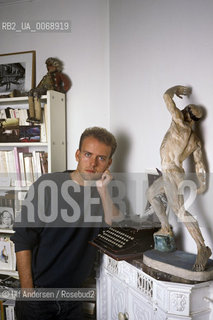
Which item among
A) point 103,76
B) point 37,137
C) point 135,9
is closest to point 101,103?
point 103,76

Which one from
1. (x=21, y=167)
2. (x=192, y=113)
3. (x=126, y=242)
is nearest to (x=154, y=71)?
(x=192, y=113)

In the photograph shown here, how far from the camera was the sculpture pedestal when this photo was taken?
1171 millimetres

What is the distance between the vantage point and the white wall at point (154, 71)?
1427mm

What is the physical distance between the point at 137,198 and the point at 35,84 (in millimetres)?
1379

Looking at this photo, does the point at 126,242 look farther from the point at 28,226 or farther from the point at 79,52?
the point at 79,52

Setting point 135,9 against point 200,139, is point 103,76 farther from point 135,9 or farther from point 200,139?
point 200,139

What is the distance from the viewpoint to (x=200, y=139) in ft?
4.70

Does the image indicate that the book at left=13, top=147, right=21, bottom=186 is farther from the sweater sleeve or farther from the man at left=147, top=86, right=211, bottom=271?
the man at left=147, top=86, right=211, bottom=271

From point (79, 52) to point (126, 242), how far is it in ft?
5.53

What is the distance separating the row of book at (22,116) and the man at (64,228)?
60 cm

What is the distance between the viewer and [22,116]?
2.39m

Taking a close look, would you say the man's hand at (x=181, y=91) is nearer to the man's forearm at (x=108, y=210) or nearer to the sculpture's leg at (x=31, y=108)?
the man's forearm at (x=108, y=210)

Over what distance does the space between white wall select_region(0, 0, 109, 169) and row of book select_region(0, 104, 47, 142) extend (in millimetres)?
242

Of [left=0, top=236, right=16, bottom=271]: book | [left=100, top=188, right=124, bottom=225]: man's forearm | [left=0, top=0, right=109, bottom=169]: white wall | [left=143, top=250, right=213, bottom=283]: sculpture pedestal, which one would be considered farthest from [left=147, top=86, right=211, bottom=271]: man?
[left=0, top=236, right=16, bottom=271]: book
